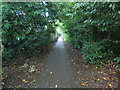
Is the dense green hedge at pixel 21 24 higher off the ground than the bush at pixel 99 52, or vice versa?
the dense green hedge at pixel 21 24

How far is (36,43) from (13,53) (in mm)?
1505

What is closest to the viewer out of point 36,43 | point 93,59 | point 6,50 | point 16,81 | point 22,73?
point 16,81

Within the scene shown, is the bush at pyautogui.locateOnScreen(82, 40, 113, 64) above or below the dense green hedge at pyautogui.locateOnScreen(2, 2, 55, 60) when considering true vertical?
below

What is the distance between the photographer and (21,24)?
11.3ft

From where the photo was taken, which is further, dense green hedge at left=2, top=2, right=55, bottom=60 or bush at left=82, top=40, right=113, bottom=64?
bush at left=82, top=40, right=113, bottom=64

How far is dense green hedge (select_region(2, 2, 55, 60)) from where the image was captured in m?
2.87

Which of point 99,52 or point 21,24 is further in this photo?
point 21,24

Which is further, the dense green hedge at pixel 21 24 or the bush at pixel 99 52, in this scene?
the bush at pixel 99 52

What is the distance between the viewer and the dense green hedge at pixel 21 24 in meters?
2.87

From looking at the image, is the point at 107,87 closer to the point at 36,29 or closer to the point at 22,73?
the point at 22,73

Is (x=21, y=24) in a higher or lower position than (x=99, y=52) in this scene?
higher

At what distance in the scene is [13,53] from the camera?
442cm

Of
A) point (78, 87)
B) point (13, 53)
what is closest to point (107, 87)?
point (78, 87)

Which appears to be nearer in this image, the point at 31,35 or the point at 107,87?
the point at 107,87
